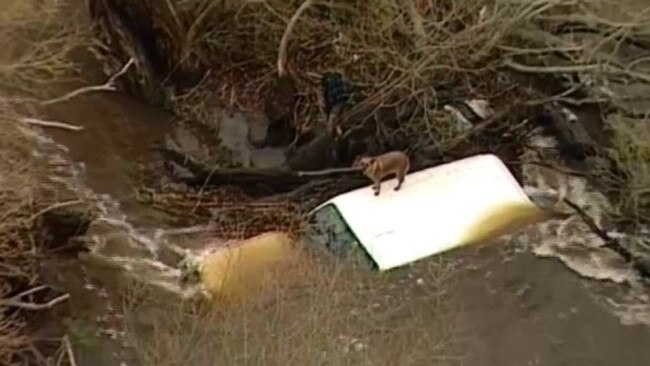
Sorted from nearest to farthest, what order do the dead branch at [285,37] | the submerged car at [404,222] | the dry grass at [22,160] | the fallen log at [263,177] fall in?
1. the dry grass at [22,160]
2. the submerged car at [404,222]
3. the fallen log at [263,177]
4. the dead branch at [285,37]

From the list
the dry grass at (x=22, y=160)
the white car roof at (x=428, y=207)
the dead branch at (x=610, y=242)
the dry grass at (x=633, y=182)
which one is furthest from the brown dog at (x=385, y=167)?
the dry grass at (x=22, y=160)

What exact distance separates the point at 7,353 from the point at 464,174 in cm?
459

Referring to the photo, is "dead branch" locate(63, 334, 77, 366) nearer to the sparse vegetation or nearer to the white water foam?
the sparse vegetation

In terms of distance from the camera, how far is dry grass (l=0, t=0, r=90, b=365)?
32.0 feet

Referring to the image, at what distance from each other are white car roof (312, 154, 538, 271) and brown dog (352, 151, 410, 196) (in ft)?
0.34

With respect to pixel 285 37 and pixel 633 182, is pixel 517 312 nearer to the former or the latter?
pixel 633 182

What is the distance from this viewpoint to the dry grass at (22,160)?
9.75m

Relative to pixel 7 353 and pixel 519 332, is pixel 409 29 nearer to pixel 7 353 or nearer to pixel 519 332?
pixel 519 332

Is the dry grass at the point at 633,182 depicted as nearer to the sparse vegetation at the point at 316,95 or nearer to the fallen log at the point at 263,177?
the sparse vegetation at the point at 316,95

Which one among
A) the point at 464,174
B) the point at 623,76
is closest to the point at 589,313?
the point at 464,174

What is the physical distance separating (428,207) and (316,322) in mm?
2171

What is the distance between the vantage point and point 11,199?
33.6 ft

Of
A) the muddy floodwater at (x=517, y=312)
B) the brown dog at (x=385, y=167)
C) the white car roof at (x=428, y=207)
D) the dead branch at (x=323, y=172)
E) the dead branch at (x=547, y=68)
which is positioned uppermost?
the dead branch at (x=547, y=68)

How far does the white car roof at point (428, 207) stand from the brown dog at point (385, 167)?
103mm
